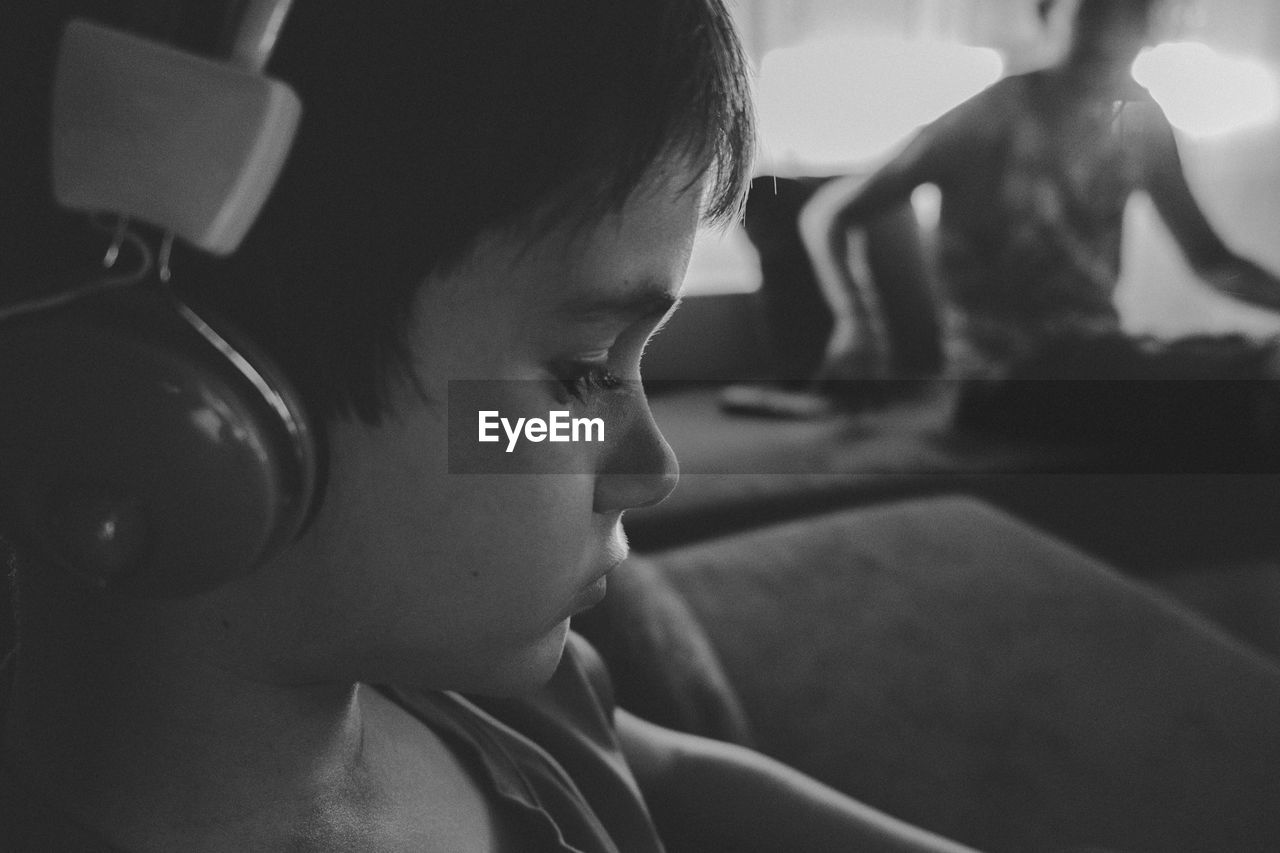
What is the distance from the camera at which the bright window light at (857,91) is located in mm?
2738

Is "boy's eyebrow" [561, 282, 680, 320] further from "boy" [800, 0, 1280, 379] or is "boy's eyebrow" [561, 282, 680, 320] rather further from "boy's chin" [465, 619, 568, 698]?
"boy" [800, 0, 1280, 379]

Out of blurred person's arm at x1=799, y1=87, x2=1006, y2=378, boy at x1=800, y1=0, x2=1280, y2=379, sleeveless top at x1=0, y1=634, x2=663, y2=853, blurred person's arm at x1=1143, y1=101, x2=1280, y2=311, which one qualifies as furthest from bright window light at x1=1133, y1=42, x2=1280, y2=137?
sleeveless top at x1=0, y1=634, x2=663, y2=853

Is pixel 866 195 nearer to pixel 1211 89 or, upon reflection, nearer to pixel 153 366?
pixel 153 366

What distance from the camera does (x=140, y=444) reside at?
317 millimetres

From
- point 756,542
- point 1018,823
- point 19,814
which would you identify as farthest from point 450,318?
point 756,542

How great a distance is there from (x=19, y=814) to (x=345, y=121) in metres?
0.29

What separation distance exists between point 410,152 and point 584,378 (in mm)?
116

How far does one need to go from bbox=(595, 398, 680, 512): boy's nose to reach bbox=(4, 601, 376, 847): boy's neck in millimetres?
164

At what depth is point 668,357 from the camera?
2615 millimetres

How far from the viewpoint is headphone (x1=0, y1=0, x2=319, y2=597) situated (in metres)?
0.29

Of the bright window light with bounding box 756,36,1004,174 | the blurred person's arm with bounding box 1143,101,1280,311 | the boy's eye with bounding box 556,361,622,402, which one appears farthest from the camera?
the bright window light with bounding box 756,36,1004,174

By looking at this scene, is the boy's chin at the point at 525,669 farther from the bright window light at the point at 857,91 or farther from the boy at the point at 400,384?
the bright window light at the point at 857,91

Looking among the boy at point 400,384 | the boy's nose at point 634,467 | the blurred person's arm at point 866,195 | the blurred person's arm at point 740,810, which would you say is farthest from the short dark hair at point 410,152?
the blurred person's arm at point 866,195

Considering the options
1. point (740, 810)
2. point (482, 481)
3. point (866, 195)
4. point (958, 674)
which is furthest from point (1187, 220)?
point (482, 481)
